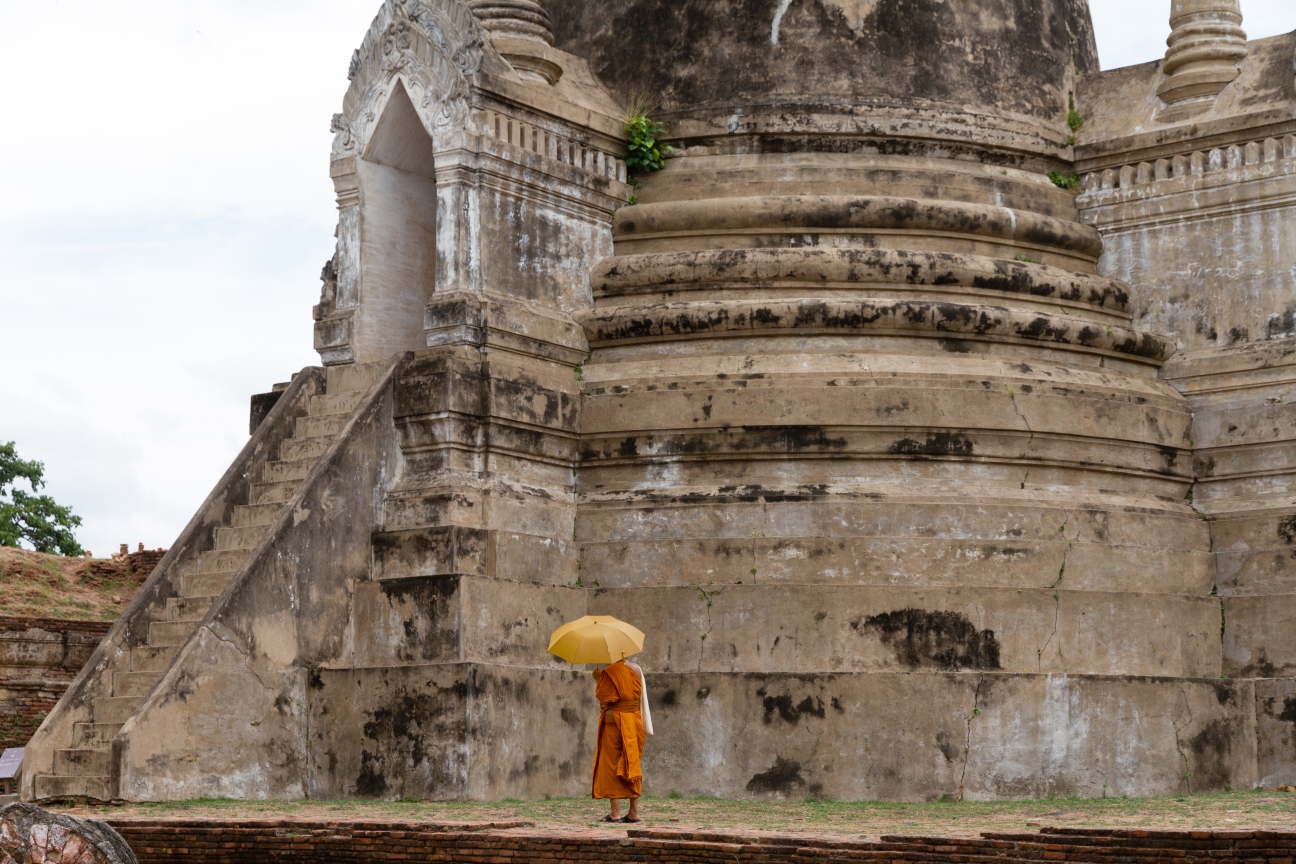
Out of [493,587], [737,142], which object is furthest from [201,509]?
[737,142]

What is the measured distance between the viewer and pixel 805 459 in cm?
1260

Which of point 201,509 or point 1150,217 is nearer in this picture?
point 201,509

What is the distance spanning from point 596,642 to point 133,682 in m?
3.56

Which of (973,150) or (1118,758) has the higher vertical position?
(973,150)

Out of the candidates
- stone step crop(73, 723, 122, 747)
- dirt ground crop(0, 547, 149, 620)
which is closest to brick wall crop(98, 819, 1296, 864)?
Answer: stone step crop(73, 723, 122, 747)

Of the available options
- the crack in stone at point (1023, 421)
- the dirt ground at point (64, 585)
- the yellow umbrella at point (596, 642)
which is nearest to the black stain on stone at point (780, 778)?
the yellow umbrella at point (596, 642)

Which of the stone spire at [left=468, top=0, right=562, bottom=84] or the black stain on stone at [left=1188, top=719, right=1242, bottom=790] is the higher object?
the stone spire at [left=468, top=0, right=562, bottom=84]

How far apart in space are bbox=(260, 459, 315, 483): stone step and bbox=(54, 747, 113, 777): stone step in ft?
8.33

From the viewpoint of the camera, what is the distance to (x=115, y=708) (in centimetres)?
1147

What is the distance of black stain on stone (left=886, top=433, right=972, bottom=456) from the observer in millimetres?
12555

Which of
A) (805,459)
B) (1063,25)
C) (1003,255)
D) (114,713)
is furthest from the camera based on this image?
(1063,25)

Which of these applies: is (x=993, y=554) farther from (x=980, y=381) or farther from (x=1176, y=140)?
(x=1176, y=140)

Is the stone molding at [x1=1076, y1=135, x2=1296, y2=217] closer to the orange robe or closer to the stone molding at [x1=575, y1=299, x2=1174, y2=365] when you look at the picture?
the stone molding at [x1=575, y1=299, x2=1174, y2=365]

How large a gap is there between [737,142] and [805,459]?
2.95 meters
